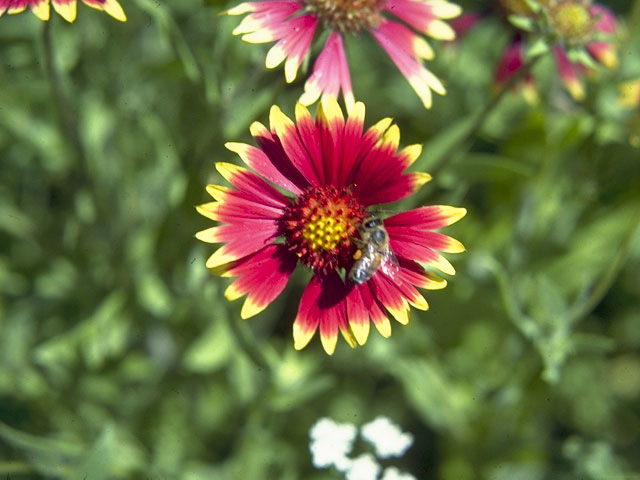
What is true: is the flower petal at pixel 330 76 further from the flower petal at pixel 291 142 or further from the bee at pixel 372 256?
the bee at pixel 372 256

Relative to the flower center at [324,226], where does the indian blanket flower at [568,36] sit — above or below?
above

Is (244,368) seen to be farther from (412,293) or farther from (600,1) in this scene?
(600,1)

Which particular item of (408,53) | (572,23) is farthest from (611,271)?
(408,53)

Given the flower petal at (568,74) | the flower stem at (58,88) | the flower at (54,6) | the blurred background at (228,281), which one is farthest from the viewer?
the flower petal at (568,74)

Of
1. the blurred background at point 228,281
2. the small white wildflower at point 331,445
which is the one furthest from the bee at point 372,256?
the blurred background at point 228,281

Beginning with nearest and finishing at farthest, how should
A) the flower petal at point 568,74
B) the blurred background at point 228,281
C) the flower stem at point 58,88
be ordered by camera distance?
the flower stem at point 58,88 < the blurred background at point 228,281 < the flower petal at point 568,74

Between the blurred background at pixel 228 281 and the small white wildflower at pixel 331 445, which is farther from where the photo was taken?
the blurred background at pixel 228 281

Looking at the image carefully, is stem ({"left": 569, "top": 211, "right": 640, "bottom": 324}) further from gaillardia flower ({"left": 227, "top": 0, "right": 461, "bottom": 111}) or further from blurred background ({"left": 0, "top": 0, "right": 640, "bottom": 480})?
gaillardia flower ({"left": 227, "top": 0, "right": 461, "bottom": 111})

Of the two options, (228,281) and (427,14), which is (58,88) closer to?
(228,281)
